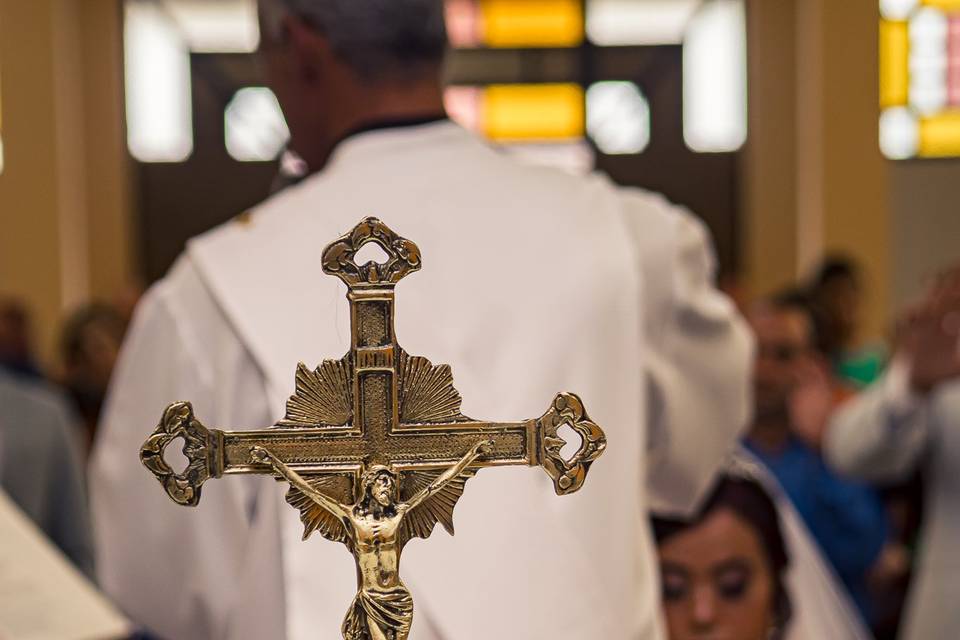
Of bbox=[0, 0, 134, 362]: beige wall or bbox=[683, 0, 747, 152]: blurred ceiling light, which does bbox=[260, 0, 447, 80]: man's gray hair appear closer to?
bbox=[0, 0, 134, 362]: beige wall

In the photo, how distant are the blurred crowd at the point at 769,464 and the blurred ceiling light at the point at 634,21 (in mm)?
1304

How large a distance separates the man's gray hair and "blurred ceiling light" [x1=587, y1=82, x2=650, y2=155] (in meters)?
1.45

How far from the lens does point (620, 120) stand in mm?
3381

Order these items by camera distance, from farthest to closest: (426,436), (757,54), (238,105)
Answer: (757,54) < (238,105) < (426,436)

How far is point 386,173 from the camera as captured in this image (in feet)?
3.26

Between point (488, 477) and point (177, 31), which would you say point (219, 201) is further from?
point (488, 477)

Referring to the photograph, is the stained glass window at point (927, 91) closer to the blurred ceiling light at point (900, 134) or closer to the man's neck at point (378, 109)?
the blurred ceiling light at point (900, 134)

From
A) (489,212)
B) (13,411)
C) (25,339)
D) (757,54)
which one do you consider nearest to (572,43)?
(757,54)

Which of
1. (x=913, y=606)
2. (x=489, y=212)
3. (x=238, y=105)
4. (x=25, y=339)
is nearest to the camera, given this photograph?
(x=489, y=212)

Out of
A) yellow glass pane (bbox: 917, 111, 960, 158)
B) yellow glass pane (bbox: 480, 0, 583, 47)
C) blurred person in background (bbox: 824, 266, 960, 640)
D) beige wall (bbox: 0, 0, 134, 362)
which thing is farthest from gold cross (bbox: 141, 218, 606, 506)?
yellow glass pane (bbox: 480, 0, 583, 47)

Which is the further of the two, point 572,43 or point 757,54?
point 572,43

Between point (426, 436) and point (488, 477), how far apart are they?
0.13 metres

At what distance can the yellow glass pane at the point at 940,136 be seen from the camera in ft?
17.7

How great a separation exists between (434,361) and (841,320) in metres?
3.87
